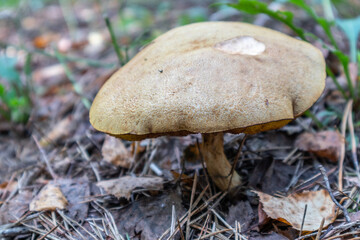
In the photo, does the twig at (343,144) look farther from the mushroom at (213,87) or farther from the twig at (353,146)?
the mushroom at (213,87)

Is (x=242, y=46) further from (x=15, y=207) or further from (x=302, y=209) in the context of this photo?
(x=15, y=207)

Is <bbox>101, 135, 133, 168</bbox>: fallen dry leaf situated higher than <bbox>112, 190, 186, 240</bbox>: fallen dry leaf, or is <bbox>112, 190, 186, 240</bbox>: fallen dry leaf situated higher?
<bbox>101, 135, 133, 168</bbox>: fallen dry leaf

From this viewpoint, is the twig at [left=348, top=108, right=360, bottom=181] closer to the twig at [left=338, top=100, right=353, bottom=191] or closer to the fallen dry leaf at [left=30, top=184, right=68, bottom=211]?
the twig at [left=338, top=100, right=353, bottom=191]

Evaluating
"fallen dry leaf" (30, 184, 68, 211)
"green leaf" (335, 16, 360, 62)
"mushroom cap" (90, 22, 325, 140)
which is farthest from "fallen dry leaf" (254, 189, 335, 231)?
"green leaf" (335, 16, 360, 62)

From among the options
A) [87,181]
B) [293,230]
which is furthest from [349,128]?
[87,181]

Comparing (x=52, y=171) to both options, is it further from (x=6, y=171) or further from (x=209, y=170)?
(x=209, y=170)

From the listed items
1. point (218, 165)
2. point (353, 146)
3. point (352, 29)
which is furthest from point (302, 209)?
point (352, 29)
